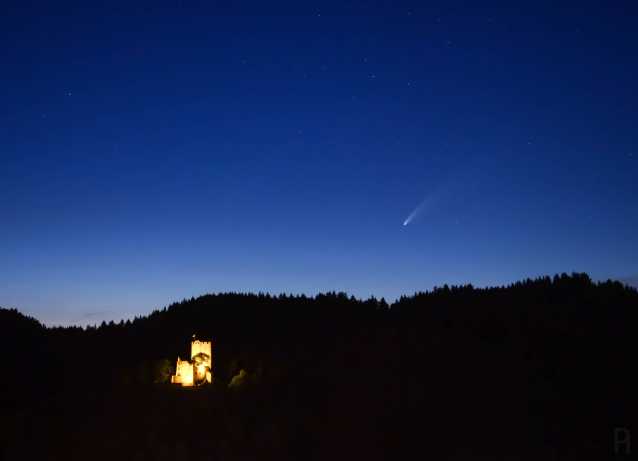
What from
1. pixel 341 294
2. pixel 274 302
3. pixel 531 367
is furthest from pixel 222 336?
pixel 531 367

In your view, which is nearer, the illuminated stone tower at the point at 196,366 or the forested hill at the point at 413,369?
the forested hill at the point at 413,369

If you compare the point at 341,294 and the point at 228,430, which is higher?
the point at 341,294

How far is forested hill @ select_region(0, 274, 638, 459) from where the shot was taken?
17078 millimetres

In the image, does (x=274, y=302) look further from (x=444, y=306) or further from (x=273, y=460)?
(x=273, y=460)

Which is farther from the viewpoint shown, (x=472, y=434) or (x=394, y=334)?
(x=394, y=334)

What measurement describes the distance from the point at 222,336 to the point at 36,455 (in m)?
13.1

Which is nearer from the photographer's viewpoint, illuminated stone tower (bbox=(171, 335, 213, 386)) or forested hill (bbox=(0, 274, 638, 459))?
forested hill (bbox=(0, 274, 638, 459))

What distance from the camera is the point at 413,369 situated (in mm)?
20891

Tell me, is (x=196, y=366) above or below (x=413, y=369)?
above

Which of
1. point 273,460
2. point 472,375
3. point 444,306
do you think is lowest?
point 273,460

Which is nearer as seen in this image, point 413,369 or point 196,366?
point 196,366

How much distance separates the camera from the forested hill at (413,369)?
17078 millimetres

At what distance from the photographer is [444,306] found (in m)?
28.0

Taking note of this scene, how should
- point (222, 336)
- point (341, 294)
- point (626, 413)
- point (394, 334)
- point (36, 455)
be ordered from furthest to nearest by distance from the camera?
point (341, 294), point (222, 336), point (394, 334), point (36, 455), point (626, 413)
